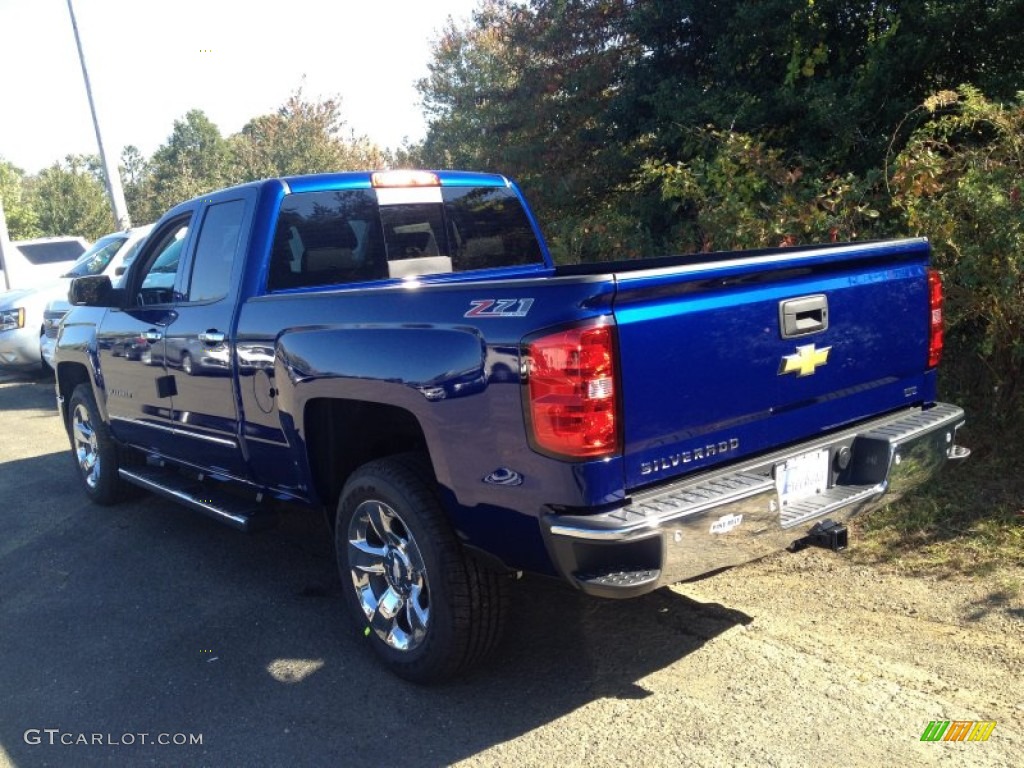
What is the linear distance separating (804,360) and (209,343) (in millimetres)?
2866

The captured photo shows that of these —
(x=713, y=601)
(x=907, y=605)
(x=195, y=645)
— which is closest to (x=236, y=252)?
(x=195, y=645)

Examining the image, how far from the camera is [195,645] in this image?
13.2 ft

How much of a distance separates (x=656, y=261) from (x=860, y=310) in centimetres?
140

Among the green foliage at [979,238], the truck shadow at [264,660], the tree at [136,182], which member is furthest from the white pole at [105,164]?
the tree at [136,182]

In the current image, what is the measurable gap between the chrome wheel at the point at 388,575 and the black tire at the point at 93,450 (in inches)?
122

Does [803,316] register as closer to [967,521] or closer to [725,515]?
[725,515]

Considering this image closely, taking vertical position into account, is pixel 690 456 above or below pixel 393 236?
below

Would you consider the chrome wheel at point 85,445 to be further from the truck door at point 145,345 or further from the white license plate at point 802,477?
the white license plate at point 802,477

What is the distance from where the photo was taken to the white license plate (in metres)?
3.18

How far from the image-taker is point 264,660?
3838 mm

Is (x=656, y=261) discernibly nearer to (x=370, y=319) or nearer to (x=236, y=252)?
(x=370, y=319)

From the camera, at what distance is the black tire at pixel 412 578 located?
10.7 ft

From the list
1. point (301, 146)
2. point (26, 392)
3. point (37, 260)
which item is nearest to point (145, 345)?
point (26, 392)

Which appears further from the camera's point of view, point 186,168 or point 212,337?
point 186,168
